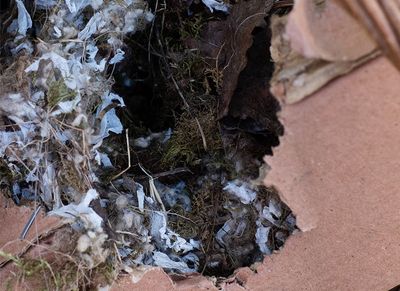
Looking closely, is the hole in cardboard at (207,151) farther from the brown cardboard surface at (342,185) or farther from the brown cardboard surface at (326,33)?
the brown cardboard surface at (326,33)

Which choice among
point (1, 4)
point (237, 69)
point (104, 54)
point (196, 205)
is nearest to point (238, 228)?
point (196, 205)

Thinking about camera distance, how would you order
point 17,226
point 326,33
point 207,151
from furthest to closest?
point 207,151
point 17,226
point 326,33

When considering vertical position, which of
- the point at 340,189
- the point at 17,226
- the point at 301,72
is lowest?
the point at 17,226

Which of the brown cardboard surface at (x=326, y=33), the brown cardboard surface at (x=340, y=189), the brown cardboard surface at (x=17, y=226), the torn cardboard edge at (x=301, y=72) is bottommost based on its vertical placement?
the brown cardboard surface at (x=17, y=226)

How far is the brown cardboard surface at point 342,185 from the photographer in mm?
819

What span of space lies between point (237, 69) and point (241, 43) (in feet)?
0.16

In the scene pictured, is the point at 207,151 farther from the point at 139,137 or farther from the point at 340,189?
the point at 340,189

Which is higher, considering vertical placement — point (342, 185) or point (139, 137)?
point (342, 185)

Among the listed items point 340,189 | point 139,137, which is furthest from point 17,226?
point 340,189

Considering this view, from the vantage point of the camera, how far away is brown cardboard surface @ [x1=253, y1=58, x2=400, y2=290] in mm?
819

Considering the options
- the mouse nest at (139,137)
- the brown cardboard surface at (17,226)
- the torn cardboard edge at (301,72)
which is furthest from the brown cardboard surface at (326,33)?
the brown cardboard surface at (17,226)

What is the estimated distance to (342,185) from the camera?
89 cm

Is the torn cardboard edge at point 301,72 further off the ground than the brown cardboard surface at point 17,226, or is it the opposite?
the torn cardboard edge at point 301,72

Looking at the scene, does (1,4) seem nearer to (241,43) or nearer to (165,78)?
(165,78)
